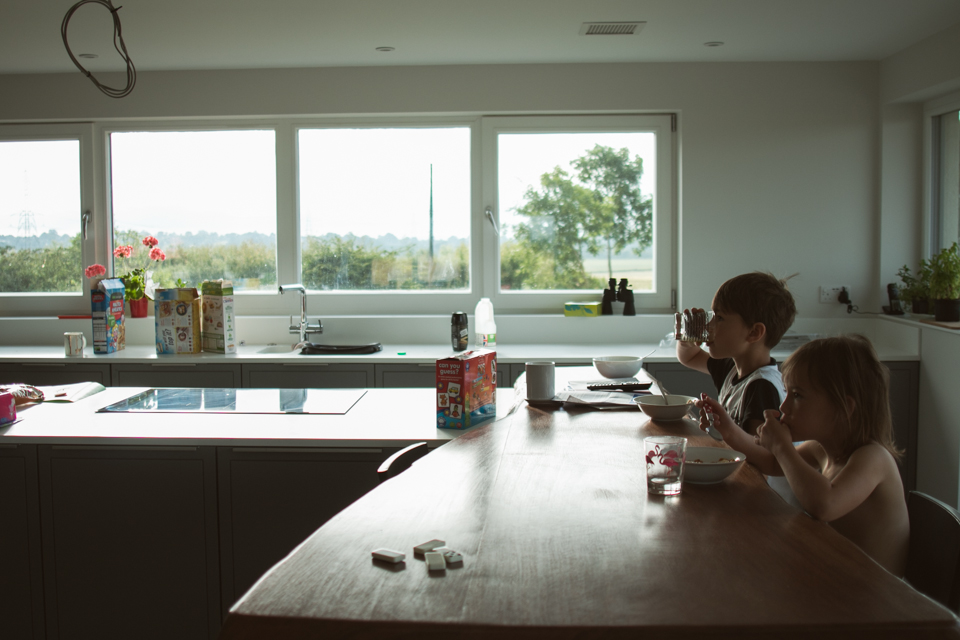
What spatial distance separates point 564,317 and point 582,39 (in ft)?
4.81

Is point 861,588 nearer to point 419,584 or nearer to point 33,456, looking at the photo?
point 419,584

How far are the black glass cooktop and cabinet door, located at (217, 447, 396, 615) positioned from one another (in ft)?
0.80

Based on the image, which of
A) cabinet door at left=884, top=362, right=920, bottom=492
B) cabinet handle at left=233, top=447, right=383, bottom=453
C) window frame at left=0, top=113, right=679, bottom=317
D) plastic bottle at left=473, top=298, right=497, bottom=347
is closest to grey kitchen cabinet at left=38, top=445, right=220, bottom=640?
cabinet handle at left=233, top=447, right=383, bottom=453

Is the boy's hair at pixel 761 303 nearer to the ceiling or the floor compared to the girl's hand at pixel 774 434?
nearer to the ceiling

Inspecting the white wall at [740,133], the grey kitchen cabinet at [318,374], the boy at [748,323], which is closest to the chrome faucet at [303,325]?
the grey kitchen cabinet at [318,374]

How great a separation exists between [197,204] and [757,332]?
3.56 metres

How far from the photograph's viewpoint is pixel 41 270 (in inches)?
177

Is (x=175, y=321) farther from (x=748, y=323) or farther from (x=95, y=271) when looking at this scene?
(x=748, y=323)

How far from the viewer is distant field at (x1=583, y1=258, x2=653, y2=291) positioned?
168 inches

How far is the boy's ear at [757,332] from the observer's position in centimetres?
194

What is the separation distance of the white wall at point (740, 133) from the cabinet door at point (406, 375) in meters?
1.53

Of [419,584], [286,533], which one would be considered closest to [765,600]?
[419,584]

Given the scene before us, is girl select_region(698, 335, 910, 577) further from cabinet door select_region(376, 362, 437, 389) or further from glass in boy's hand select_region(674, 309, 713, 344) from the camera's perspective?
cabinet door select_region(376, 362, 437, 389)

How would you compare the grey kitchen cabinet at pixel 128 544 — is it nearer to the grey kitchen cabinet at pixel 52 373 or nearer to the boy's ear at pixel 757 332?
the boy's ear at pixel 757 332
